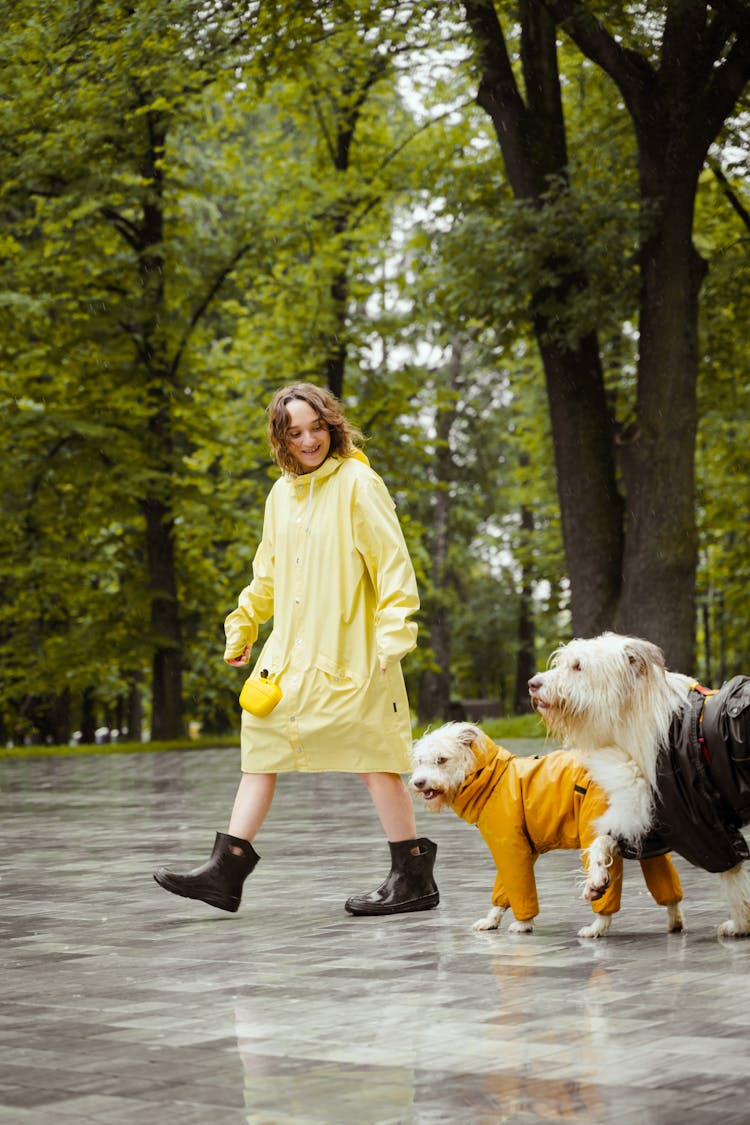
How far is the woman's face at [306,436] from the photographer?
23.2 feet

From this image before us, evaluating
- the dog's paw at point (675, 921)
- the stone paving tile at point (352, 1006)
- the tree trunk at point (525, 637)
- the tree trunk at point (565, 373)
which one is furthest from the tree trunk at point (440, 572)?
Result: the dog's paw at point (675, 921)

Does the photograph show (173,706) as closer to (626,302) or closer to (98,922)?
(626,302)

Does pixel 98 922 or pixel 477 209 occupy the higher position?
pixel 477 209

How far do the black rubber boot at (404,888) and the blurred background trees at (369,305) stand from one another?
389 inches

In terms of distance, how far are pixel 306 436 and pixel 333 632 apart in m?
0.85

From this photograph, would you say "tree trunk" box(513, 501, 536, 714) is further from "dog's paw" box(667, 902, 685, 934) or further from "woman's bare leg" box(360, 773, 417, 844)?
"dog's paw" box(667, 902, 685, 934)

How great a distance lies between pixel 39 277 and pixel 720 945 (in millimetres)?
20361

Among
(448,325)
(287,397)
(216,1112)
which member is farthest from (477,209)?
(216,1112)

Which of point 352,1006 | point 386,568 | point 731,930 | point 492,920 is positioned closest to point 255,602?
point 386,568

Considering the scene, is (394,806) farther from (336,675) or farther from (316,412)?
(316,412)

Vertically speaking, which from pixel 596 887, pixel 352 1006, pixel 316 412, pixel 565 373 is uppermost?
pixel 565 373

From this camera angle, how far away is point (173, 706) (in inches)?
1029

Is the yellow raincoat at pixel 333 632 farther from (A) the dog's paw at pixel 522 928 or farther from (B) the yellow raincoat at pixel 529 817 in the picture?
(A) the dog's paw at pixel 522 928

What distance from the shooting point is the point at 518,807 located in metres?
6.41
